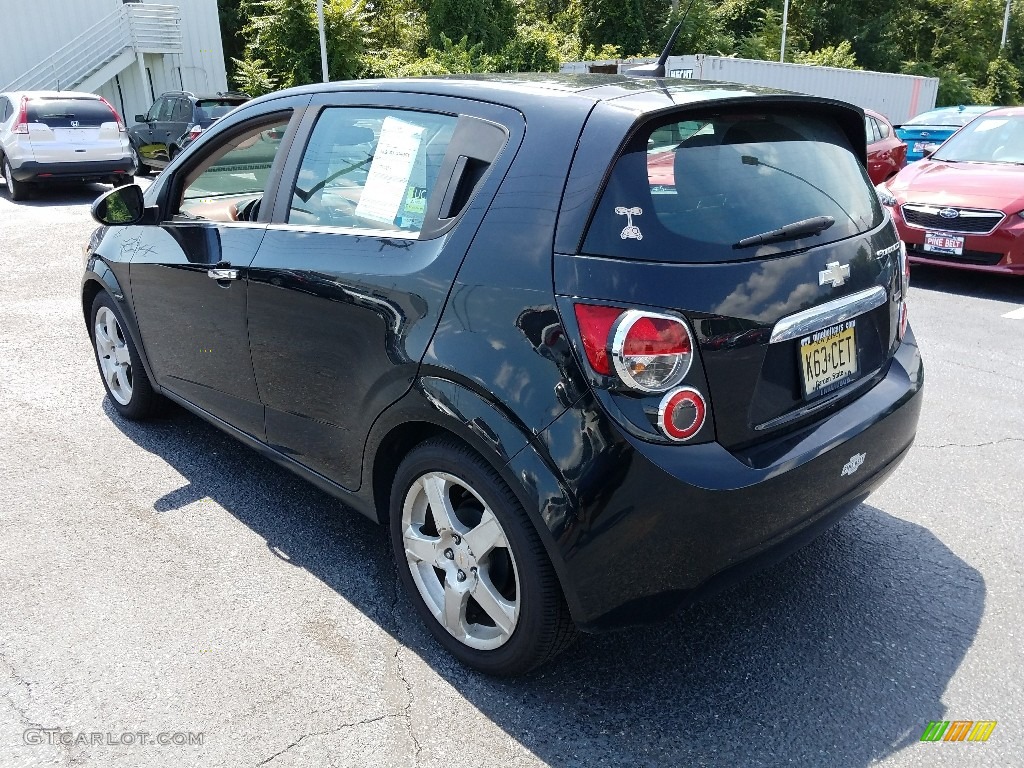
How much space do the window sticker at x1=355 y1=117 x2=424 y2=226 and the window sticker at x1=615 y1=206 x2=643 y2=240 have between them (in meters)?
0.78

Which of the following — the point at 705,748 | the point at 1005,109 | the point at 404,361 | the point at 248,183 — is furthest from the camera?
the point at 1005,109

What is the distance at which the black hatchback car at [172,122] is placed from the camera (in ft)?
47.0

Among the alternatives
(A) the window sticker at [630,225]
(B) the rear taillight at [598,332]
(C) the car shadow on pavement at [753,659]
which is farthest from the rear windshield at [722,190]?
(C) the car shadow on pavement at [753,659]

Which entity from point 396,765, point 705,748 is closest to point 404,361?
point 396,765

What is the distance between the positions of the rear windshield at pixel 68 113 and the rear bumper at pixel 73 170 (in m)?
0.66

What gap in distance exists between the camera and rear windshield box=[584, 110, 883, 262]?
89.2 inches

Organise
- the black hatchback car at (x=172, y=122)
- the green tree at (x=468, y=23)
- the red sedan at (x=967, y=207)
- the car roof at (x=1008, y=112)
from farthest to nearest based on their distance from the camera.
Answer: the green tree at (x=468, y=23), the black hatchback car at (x=172, y=122), the car roof at (x=1008, y=112), the red sedan at (x=967, y=207)

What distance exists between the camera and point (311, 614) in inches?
117

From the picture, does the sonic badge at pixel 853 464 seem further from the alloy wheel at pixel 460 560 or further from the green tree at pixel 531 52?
the green tree at pixel 531 52

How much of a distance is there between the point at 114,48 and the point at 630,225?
26852 millimetres

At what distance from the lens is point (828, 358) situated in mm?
2574

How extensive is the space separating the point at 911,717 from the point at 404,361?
181 cm

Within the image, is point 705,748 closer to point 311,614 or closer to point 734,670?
point 734,670

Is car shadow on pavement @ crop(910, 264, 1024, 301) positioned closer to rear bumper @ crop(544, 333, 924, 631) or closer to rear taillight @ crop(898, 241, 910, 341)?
rear taillight @ crop(898, 241, 910, 341)
